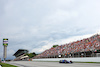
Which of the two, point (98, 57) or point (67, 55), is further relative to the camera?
point (67, 55)

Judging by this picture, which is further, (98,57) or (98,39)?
(98,39)

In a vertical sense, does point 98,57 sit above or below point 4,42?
below

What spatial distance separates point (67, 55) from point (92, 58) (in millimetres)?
Answer: 10257

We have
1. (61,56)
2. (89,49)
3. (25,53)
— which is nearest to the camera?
(89,49)

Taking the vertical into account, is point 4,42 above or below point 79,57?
above

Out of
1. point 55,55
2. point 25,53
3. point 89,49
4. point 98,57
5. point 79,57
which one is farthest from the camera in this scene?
point 25,53

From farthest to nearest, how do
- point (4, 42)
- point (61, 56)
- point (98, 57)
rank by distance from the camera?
point (4, 42), point (61, 56), point (98, 57)

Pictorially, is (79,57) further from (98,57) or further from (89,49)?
(98,57)

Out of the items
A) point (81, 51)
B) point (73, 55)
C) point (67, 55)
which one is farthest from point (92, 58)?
point (67, 55)

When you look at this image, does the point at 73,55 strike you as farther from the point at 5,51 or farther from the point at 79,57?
the point at 5,51

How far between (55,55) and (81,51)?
44.9 ft

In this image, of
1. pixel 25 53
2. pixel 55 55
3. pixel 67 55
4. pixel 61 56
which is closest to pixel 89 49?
pixel 67 55

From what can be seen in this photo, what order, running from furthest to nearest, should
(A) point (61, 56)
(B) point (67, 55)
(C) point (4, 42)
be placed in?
Result: 1. (C) point (4, 42)
2. (A) point (61, 56)
3. (B) point (67, 55)

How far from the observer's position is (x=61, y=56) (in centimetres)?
3853
